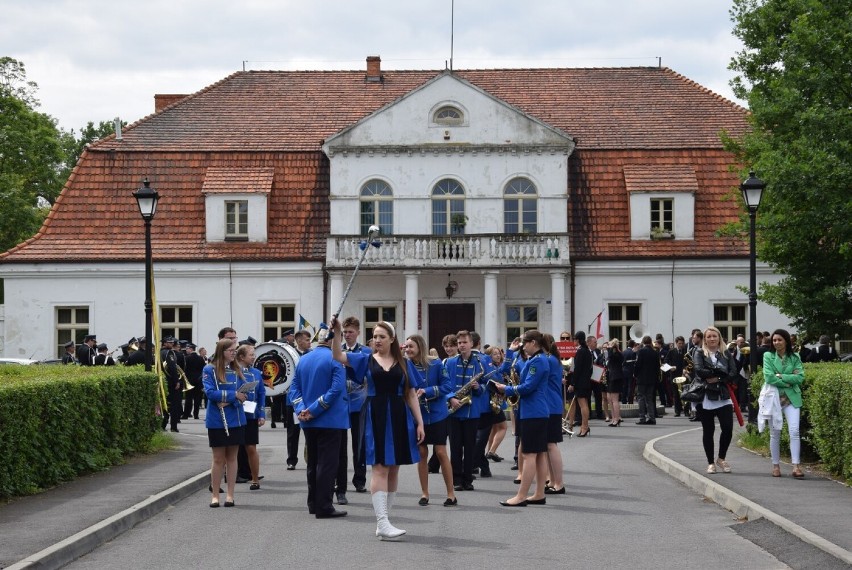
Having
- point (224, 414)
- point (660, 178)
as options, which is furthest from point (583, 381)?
point (660, 178)

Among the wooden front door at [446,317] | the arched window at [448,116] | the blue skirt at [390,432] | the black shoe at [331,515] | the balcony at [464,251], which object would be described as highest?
the arched window at [448,116]

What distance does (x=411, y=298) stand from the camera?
43438 mm

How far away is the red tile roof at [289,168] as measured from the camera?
44406 millimetres

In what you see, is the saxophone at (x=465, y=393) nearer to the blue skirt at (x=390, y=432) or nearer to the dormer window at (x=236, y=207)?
the blue skirt at (x=390, y=432)

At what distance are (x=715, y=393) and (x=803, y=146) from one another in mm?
14370

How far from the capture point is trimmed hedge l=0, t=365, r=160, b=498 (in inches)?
588

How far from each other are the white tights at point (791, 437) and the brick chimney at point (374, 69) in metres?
34.4

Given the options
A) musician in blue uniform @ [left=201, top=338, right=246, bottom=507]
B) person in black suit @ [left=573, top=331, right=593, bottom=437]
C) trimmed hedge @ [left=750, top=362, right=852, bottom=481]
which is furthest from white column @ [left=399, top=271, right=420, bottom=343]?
musician in blue uniform @ [left=201, top=338, right=246, bottom=507]

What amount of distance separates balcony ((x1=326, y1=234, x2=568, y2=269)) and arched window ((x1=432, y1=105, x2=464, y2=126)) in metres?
3.86

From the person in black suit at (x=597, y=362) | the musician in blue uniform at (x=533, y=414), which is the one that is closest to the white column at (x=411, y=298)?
the person in black suit at (x=597, y=362)

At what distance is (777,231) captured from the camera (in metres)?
32.2

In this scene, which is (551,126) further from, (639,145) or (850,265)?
(850,265)

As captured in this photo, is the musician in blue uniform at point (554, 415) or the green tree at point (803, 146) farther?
the green tree at point (803, 146)

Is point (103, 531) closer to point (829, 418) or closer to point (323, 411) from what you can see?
point (323, 411)
